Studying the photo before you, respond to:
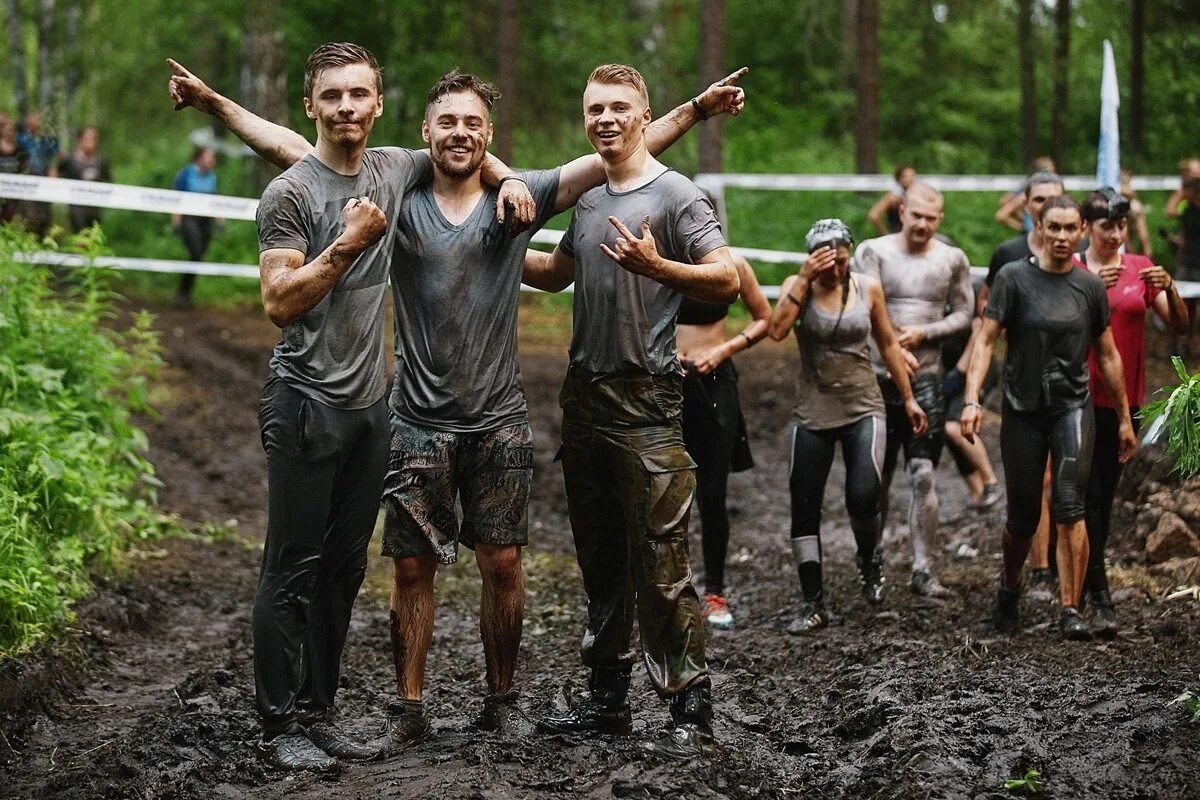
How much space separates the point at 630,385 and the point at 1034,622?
134 inches

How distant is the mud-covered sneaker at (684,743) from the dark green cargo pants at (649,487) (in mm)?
142

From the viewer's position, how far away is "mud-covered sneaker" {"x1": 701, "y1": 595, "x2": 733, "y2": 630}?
796 cm

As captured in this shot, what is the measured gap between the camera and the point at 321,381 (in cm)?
522

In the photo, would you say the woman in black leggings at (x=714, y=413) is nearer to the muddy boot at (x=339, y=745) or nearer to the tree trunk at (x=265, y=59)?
the muddy boot at (x=339, y=745)

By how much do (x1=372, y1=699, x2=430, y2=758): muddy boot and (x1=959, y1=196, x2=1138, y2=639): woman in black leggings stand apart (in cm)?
316

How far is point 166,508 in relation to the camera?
1038cm

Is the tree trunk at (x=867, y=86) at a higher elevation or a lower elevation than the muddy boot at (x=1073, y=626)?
higher

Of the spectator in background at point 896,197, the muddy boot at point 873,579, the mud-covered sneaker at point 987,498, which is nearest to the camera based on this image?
the muddy boot at point 873,579

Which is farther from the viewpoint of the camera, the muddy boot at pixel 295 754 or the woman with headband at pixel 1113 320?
the woman with headband at pixel 1113 320

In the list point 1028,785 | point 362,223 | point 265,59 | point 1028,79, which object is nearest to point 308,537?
point 362,223

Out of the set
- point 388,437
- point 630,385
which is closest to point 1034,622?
point 630,385

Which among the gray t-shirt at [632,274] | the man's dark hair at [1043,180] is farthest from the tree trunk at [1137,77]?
the gray t-shirt at [632,274]

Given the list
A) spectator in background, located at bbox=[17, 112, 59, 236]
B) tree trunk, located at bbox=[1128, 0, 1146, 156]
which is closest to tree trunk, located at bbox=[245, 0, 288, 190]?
spectator in background, located at bbox=[17, 112, 59, 236]

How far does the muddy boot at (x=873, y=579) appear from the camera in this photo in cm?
812
